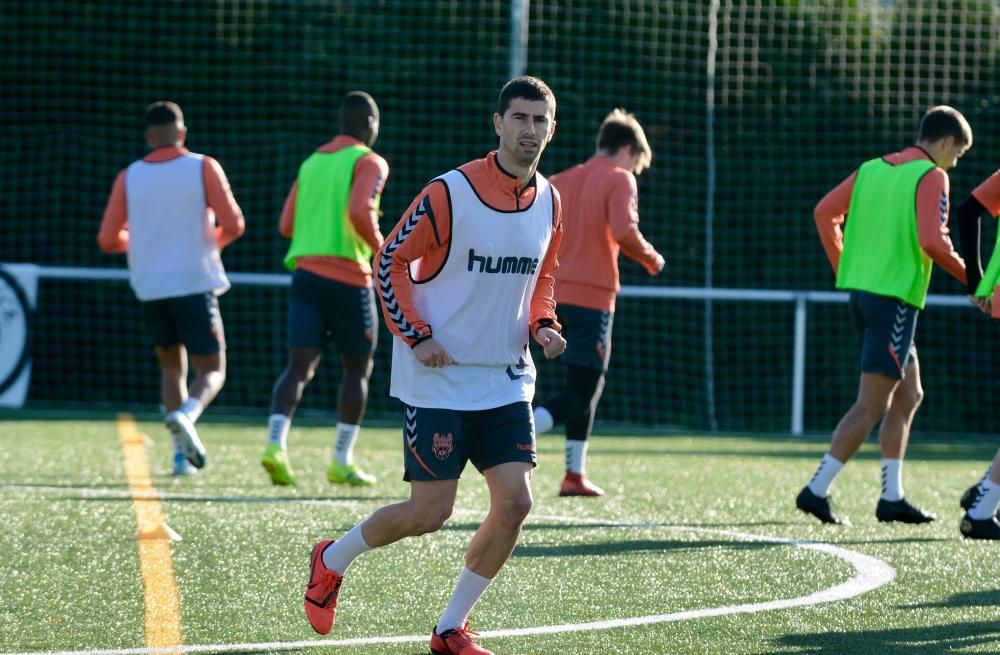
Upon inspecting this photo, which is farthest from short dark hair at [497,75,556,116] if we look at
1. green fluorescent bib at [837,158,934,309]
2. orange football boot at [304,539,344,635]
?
green fluorescent bib at [837,158,934,309]

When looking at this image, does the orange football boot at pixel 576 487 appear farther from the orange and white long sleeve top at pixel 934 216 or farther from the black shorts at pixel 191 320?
the orange and white long sleeve top at pixel 934 216

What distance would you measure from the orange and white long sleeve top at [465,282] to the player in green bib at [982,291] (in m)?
2.51

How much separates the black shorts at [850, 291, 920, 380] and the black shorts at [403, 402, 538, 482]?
321 cm

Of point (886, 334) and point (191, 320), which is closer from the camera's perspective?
point (886, 334)

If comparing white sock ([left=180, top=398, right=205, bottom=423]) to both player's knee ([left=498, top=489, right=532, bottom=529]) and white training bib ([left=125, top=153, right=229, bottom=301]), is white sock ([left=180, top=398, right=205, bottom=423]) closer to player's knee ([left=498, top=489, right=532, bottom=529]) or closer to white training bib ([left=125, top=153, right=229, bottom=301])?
white training bib ([left=125, top=153, right=229, bottom=301])

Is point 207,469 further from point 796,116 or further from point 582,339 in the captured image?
point 796,116

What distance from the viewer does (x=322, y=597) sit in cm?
501

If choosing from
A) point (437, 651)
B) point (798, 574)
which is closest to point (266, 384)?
point (798, 574)

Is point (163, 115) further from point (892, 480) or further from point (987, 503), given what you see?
point (987, 503)

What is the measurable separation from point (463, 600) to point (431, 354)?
2.42 feet

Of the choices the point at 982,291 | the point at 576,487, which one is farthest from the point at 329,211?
the point at 982,291

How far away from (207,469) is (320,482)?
2.84ft

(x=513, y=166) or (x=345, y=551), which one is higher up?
(x=513, y=166)

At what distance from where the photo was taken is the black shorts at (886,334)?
7777 mm
